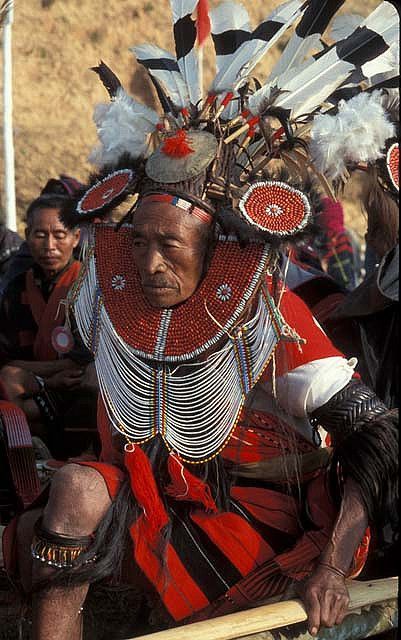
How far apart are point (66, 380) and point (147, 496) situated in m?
2.01

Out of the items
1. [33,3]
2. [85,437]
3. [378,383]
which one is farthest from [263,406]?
[33,3]

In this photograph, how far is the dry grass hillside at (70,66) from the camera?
69.0 ft

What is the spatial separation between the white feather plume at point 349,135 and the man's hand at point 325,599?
1159 mm

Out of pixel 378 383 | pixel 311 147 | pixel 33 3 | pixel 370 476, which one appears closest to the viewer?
pixel 370 476

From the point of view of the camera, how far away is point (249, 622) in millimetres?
2365

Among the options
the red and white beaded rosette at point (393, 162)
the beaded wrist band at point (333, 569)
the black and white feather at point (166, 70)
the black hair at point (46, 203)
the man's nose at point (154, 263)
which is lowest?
the beaded wrist band at point (333, 569)

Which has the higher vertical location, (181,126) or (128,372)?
(181,126)

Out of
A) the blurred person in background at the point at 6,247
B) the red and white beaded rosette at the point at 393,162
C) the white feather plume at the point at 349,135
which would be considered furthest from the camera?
the blurred person in background at the point at 6,247

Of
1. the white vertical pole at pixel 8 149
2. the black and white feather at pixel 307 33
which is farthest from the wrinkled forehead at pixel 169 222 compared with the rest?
the white vertical pole at pixel 8 149

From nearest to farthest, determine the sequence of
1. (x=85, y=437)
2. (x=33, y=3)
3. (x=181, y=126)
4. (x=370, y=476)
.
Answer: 1. (x=370, y=476)
2. (x=181, y=126)
3. (x=85, y=437)
4. (x=33, y=3)

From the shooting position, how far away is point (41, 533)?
2.49m

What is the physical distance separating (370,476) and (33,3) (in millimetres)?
22787

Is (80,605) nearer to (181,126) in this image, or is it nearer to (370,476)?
(370,476)

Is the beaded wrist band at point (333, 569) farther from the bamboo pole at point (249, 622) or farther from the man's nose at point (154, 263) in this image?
the man's nose at point (154, 263)
